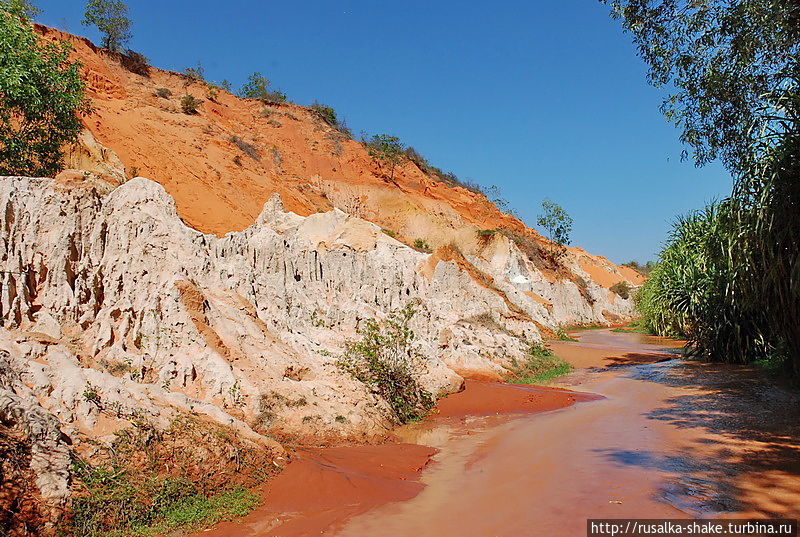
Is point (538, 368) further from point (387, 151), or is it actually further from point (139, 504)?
point (387, 151)

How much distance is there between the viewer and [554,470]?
6.39 metres

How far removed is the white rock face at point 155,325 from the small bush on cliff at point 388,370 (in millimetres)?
428

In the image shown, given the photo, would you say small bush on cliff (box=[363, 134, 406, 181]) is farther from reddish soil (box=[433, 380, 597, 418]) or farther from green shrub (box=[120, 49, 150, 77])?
reddish soil (box=[433, 380, 597, 418])

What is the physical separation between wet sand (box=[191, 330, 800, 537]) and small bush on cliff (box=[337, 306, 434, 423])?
0.46 m

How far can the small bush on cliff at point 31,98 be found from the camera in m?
12.4

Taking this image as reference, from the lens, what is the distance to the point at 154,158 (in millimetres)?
27141

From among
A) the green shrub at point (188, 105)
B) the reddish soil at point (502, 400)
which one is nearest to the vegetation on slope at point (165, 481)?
the reddish soil at point (502, 400)

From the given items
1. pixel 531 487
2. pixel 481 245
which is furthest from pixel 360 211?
pixel 531 487

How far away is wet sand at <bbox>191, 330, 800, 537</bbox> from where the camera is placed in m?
4.93

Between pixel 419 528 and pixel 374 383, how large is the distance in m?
5.07

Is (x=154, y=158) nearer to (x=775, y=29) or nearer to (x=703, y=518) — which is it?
(x=775, y=29)

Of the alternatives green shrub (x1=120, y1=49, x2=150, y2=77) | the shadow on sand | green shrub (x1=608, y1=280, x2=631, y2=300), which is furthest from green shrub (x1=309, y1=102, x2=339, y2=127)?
the shadow on sand

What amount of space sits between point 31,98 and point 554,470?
1427 centimetres

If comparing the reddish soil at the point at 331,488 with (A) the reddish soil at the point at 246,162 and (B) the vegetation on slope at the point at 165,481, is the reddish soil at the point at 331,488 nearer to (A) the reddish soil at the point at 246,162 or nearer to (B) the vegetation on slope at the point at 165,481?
(B) the vegetation on slope at the point at 165,481
